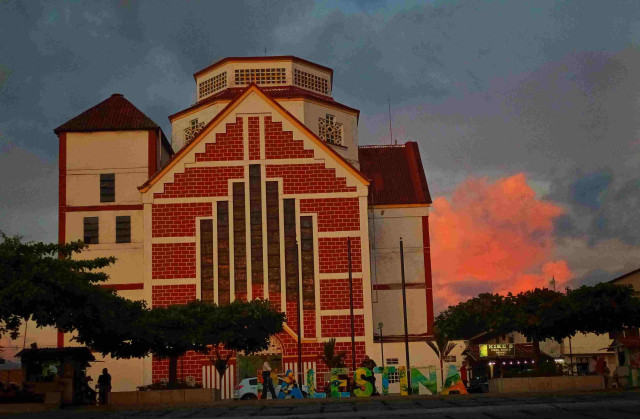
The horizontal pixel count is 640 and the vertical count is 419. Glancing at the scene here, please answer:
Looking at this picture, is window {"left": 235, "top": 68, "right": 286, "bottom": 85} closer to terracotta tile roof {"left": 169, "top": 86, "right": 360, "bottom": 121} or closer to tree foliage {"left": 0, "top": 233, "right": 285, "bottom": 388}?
terracotta tile roof {"left": 169, "top": 86, "right": 360, "bottom": 121}

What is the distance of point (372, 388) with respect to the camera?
4362 cm

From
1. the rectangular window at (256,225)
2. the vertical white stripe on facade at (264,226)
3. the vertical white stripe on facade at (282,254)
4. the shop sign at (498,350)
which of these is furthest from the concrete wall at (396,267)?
the shop sign at (498,350)

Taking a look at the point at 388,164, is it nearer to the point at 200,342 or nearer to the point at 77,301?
the point at 200,342

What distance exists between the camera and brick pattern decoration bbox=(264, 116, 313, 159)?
6100 cm

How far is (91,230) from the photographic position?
63.7 m

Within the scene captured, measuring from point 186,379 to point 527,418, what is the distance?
3676cm

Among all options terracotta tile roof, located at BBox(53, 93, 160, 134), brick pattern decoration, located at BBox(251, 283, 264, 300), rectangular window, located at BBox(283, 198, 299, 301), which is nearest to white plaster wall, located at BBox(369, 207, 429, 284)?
rectangular window, located at BBox(283, 198, 299, 301)

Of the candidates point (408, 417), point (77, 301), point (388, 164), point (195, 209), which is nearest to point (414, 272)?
point (388, 164)

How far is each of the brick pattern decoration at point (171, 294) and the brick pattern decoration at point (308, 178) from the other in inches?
343

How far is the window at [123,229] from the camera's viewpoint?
63381 mm

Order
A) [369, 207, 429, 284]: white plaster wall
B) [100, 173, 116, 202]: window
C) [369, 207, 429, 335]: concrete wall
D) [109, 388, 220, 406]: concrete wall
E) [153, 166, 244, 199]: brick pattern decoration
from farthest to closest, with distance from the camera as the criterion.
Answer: [369, 207, 429, 284]: white plaster wall → [369, 207, 429, 335]: concrete wall → [100, 173, 116, 202]: window → [153, 166, 244, 199]: brick pattern decoration → [109, 388, 220, 406]: concrete wall

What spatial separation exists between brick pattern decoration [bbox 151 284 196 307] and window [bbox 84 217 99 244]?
735cm

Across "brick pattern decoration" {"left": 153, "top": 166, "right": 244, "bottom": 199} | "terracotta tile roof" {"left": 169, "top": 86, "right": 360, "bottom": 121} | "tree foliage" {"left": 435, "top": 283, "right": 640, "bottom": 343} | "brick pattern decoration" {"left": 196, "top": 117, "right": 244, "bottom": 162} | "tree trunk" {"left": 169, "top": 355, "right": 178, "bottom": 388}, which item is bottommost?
"tree trunk" {"left": 169, "top": 355, "right": 178, "bottom": 388}

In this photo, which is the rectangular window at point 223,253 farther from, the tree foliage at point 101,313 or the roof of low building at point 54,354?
the roof of low building at point 54,354
